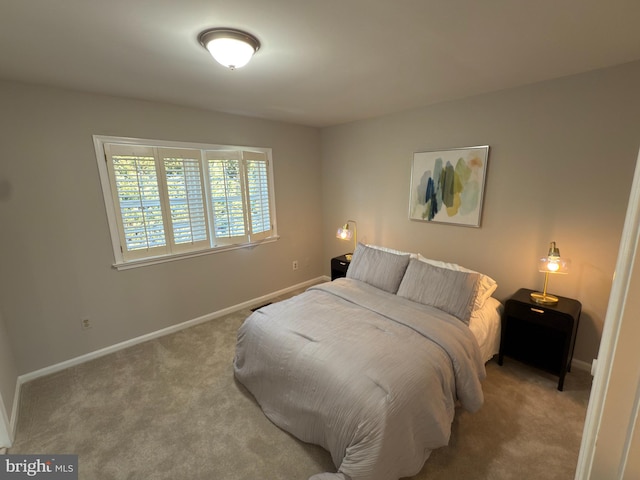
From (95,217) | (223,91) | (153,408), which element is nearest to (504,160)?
(223,91)

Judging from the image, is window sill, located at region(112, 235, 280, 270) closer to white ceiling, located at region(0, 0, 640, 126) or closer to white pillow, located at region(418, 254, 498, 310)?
white ceiling, located at region(0, 0, 640, 126)

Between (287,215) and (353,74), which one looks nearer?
(353,74)

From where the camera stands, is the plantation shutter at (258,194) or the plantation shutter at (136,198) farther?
the plantation shutter at (258,194)

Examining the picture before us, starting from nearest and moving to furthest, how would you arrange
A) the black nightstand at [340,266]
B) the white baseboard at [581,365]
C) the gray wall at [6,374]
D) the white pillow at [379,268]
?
the gray wall at [6,374], the white baseboard at [581,365], the white pillow at [379,268], the black nightstand at [340,266]

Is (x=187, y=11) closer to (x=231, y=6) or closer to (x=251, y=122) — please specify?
(x=231, y=6)

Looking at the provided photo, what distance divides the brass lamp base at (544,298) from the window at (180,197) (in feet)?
9.52

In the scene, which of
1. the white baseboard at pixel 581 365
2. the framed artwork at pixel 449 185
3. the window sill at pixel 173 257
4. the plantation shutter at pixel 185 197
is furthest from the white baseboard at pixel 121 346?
the white baseboard at pixel 581 365

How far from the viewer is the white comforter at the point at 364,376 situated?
1413mm

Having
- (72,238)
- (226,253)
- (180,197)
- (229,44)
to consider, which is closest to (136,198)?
(180,197)

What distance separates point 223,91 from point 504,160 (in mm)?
2576

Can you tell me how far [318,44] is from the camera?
5.35ft

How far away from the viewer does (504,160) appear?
2537 mm

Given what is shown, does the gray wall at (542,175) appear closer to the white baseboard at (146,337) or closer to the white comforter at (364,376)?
the white comforter at (364,376)

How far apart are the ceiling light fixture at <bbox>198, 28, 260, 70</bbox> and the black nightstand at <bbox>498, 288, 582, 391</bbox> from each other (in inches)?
104
